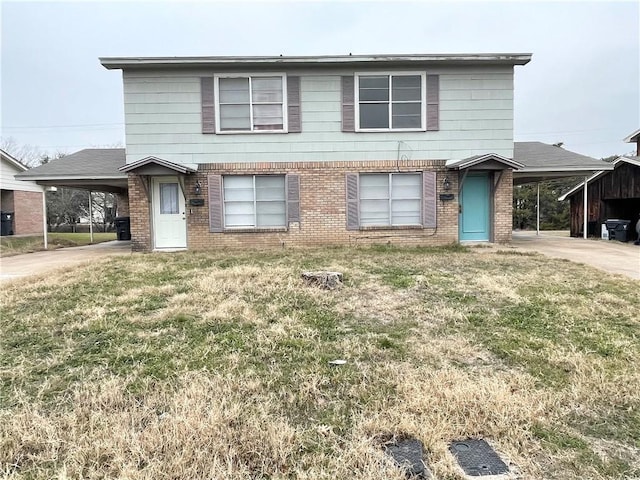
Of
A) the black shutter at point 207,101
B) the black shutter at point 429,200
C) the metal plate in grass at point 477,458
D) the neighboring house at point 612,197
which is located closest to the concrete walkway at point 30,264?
the black shutter at point 207,101

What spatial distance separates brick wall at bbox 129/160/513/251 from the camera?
11422 mm

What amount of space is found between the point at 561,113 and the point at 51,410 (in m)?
49.0

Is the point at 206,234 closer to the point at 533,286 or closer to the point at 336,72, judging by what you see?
the point at 336,72

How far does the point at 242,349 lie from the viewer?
3.68m

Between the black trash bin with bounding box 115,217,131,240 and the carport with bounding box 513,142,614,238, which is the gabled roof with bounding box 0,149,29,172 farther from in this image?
the carport with bounding box 513,142,614,238

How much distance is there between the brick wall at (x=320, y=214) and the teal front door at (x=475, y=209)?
0.30m

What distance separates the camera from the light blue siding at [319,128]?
1117 centimetres

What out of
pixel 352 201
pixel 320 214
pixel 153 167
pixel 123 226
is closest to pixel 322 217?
pixel 320 214

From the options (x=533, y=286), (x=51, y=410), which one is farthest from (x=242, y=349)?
(x=533, y=286)

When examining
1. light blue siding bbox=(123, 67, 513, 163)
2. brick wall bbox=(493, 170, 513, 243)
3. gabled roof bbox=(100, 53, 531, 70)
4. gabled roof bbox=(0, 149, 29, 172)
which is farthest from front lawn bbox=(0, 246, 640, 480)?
gabled roof bbox=(0, 149, 29, 172)

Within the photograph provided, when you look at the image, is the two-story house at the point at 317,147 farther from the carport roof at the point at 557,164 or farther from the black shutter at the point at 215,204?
the carport roof at the point at 557,164

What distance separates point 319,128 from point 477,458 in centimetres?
1009

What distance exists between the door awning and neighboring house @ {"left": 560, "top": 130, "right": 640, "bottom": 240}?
13.7m

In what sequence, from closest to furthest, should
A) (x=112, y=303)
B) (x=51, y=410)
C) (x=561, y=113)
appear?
(x=51, y=410)
(x=112, y=303)
(x=561, y=113)
